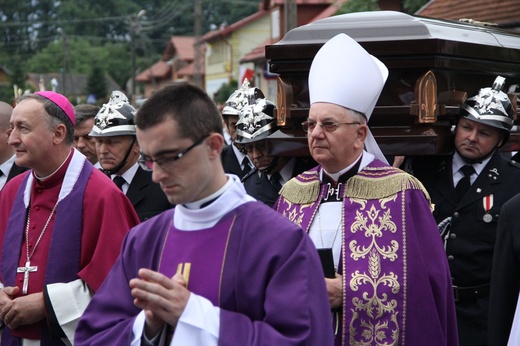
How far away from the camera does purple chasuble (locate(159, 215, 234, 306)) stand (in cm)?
342

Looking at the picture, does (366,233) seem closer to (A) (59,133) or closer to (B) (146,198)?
(A) (59,133)

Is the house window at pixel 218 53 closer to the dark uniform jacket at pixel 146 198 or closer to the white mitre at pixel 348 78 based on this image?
the dark uniform jacket at pixel 146 198

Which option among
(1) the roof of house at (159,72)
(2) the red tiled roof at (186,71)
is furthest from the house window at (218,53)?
(1) the roof of house at (159,72)

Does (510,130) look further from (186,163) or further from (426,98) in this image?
(186,163)

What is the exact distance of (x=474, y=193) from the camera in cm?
598

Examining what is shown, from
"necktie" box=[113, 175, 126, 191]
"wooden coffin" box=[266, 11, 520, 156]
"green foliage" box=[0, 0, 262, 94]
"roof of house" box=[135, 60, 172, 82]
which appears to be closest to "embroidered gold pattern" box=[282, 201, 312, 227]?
"wooden coffin" box=[266, 11, 520, 156]

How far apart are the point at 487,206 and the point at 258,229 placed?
2.90 m

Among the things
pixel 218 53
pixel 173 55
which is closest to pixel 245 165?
pixel 218 53

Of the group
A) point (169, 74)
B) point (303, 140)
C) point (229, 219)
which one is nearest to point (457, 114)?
point (303, 140)

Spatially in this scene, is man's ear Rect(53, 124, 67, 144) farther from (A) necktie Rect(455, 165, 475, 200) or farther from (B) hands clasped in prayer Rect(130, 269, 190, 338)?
(A) necktie Rect(455, 165, 475, 200)

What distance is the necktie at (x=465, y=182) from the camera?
6047 mm

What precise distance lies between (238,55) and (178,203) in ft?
184

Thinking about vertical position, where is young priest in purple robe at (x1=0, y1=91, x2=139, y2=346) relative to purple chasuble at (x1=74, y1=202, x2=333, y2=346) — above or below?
below

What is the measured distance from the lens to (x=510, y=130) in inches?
244
